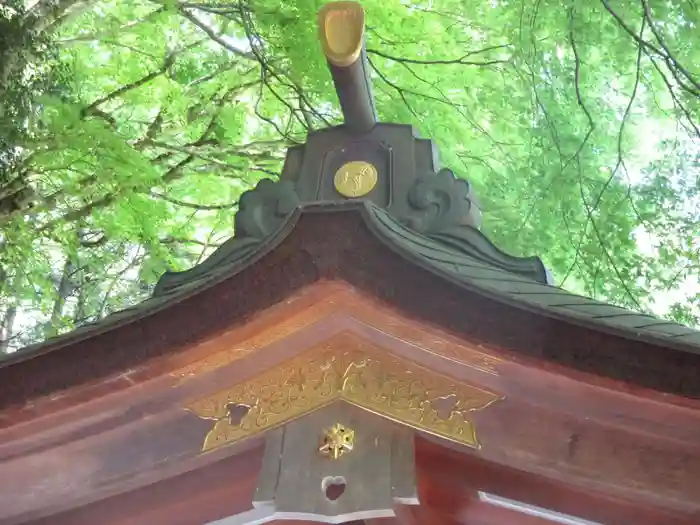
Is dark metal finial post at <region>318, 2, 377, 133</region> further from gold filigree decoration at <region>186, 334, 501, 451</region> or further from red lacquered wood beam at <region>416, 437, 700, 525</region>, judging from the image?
red lacquered wood beam at <region>416, 437, 700, 525</region>

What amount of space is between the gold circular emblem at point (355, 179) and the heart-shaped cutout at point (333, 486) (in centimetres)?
69

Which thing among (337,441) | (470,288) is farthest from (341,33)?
(337,441)

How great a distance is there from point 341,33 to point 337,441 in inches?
26.6

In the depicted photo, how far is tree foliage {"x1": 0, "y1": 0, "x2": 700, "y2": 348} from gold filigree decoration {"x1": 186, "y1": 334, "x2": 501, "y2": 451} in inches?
53.0

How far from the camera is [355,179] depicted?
1485 mm

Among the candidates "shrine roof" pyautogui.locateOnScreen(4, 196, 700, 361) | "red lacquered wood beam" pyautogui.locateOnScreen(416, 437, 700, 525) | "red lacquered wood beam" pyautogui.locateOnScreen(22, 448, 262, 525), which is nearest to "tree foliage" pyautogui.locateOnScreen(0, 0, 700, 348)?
"shrine roof" pyautogui.locateOnScreen(4, 196, 700, 361)

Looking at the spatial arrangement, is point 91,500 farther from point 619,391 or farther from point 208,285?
point 619,391

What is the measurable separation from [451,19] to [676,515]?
221cm

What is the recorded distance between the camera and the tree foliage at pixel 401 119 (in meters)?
2.36

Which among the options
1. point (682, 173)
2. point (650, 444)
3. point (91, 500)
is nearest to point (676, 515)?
point (650, 444)

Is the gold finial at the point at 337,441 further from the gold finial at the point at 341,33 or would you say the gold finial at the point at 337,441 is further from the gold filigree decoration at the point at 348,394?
the gold finial at the point at 341,33

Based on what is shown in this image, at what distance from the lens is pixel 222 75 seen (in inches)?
123

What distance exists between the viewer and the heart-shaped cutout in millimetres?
891

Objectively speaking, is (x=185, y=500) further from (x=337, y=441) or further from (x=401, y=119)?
(x=401, y=119)
